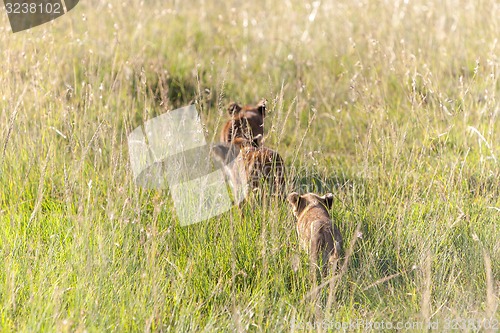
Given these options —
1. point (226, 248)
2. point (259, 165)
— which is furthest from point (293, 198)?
point (259, 165)

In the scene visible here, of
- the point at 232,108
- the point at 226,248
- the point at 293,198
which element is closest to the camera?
the point at 226,248

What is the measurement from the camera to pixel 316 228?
4039mm

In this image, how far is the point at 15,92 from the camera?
5371mm

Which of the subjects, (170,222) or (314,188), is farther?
(314,188)

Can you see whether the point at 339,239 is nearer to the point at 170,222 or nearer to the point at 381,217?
the point at 381,217

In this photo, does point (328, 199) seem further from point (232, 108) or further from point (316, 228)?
point (232, 108)

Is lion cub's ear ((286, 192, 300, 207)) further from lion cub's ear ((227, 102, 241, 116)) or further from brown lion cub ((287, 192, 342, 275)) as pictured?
lion cub's ear ((227, 102, 241, 116))

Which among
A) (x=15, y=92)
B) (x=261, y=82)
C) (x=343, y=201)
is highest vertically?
(x=15, y=92)

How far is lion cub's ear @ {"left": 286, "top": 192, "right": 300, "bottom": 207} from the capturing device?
13.9 feet

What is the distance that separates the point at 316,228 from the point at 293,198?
0.32 meters

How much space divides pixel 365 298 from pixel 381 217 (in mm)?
773

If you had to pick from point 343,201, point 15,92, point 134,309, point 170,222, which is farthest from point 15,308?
point 15,92

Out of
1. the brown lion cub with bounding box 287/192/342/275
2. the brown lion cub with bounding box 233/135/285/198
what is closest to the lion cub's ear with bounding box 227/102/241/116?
the brown lion cub with bounding box 233/135/285/198

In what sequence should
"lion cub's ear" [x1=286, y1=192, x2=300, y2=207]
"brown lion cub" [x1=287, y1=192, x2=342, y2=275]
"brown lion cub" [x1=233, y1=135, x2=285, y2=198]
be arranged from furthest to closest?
1. "brown lion cub" [x1=233, y1=135, x2=285, y2=198]
2. "lion cub's ear" [x1=286, y1=192, x2=300, y2=207]
3. "brown lion cub" [x1=287, y1=192, x2=342, y2=275]
